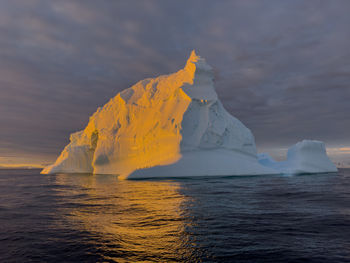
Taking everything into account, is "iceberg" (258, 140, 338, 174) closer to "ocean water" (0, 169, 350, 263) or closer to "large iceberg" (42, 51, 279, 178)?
"large iceberg" (42, 51, 279, 178)

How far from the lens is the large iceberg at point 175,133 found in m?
22.4

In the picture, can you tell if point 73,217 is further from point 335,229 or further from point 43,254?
point 335,229

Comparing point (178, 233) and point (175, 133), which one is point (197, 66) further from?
point (178, 233)

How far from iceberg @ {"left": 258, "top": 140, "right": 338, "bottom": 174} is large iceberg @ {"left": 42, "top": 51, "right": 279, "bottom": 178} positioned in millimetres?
5931

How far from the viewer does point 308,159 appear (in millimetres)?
29406

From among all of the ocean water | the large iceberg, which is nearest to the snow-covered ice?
the large iceberg

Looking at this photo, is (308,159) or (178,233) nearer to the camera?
(178,233)

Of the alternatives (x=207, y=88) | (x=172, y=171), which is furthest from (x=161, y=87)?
(x=172, y=171)

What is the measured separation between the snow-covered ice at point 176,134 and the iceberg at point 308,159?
0.66 feet

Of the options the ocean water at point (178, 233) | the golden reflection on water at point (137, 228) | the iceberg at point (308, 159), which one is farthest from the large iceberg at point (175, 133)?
the ocean water at point (178, 233)

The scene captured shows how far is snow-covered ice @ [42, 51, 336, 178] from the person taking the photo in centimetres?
2242

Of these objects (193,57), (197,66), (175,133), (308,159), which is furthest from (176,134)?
(308,159)

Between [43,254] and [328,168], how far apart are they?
36.6m

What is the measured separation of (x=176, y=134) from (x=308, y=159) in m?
18.3
